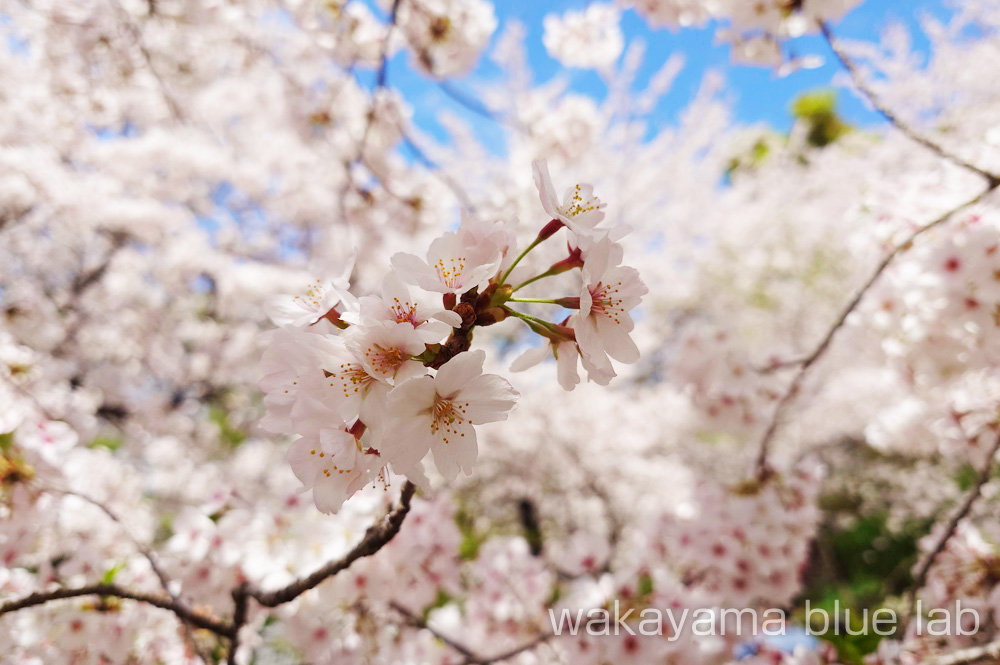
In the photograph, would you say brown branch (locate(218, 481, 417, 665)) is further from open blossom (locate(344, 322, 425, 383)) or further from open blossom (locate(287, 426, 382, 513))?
open blossom (locate(344, 322, 425, 383))

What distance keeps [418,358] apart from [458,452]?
14cm

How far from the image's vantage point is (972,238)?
58.2 inches

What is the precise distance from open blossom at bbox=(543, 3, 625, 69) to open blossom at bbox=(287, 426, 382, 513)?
3.60m

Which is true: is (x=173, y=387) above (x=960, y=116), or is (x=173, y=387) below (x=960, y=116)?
below

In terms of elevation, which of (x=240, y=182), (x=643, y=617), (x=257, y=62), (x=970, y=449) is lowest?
(x=643, y=617)

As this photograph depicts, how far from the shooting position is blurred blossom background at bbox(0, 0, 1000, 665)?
1476 mm

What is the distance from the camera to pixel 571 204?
837 millimetres

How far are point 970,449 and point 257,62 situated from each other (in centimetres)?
420

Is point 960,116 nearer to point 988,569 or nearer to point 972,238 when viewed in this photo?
point 972,238

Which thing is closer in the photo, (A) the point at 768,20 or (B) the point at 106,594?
(B) the point at 106,594

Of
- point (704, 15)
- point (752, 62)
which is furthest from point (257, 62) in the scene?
point (752, 62)

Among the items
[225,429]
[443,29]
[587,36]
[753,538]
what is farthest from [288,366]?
[225,429]

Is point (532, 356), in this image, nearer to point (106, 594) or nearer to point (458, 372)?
point (458, 372)

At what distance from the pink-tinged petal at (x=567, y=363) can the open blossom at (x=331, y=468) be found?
0.29 metres
